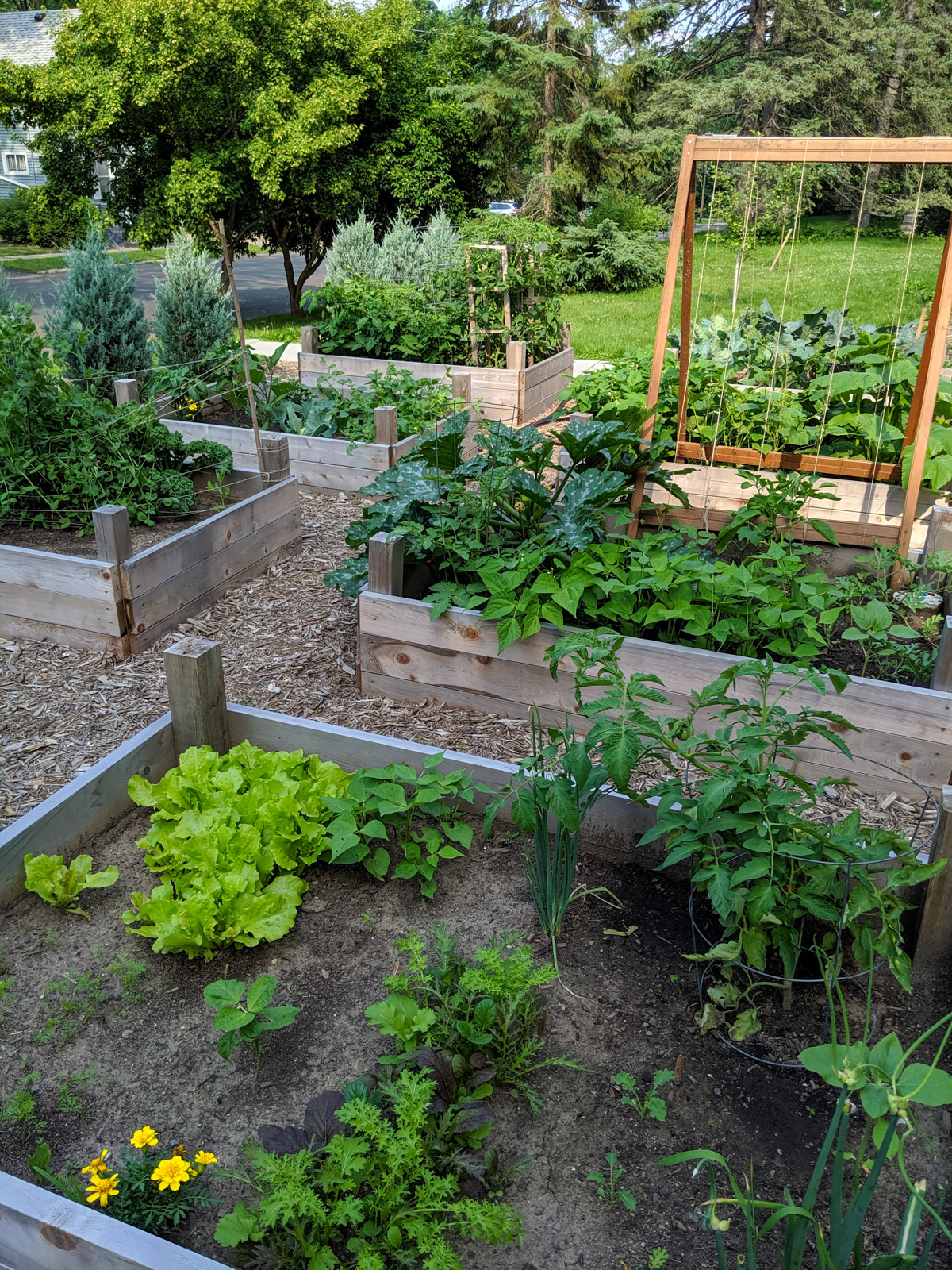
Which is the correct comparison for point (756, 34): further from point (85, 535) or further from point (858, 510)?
point (85, 535)

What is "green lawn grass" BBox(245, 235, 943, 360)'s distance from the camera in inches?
458

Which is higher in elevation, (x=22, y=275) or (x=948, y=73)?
(x=948, y=73)

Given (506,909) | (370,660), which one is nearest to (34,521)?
(370,660)

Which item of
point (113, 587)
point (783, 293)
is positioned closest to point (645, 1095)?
point (113, 587)

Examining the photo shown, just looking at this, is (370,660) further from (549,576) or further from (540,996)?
(540,996)

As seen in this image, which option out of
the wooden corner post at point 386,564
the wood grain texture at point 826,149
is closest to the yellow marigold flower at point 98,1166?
the wooden corner post at point 386,564

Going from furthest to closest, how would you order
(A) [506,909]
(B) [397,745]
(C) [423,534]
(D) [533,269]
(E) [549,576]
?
1. (D) [533,269]
2. (C) [423,534]
3. (E) [549,576]
4. (B) [397,745]
5. (A) [506,909]

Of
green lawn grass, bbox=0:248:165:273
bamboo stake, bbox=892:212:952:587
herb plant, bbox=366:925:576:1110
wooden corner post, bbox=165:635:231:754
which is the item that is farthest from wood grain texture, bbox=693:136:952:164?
green lawn grass, bbox=0:248:165:273

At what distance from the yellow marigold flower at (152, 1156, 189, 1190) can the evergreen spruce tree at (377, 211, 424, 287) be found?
9.37 m

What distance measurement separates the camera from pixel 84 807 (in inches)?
96.4

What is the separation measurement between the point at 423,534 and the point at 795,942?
1.97 metres

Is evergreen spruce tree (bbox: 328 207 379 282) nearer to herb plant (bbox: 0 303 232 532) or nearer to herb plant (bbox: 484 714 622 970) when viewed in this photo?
herb plant (bbox: 0 303 232 532)

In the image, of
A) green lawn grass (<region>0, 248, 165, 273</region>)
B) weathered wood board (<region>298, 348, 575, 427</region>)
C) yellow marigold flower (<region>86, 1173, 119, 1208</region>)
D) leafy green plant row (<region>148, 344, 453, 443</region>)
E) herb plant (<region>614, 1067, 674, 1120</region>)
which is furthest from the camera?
green lawn grass (<region>0, 248, 165, 273</region>)

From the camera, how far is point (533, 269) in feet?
25.4
